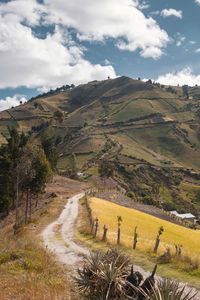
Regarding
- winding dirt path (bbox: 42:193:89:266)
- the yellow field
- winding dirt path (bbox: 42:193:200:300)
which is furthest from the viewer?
the yellow field

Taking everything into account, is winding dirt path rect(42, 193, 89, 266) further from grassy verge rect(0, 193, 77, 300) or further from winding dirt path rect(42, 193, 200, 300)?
grassy verge rect(0, 193, 77, 300)

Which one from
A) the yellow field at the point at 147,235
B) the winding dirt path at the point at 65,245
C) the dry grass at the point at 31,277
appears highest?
the dry grass at the point at 31,277

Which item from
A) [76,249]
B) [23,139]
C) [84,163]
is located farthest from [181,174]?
[76,249]

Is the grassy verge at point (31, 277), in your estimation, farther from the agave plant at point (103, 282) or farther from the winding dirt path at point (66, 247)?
the winding dirt path at point (66, 247)

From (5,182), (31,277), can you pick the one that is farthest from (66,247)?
(5,182)

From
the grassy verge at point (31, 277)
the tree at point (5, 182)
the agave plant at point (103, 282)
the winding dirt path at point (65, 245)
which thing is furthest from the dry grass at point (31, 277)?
the tree at point (5, 182)

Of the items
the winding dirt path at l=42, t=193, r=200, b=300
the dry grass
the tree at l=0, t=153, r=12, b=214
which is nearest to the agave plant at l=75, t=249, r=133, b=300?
the dry grass

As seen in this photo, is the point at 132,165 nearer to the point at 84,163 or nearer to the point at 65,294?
the point at 84,163

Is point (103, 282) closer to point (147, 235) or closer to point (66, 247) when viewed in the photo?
point (66, 247)

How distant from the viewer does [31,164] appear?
3881cm

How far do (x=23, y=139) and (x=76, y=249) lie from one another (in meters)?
52.6

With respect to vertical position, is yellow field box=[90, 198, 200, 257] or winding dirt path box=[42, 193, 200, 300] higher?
winding dirt path box=[42, 193, 200, 300]

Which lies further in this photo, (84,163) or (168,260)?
(84,163)

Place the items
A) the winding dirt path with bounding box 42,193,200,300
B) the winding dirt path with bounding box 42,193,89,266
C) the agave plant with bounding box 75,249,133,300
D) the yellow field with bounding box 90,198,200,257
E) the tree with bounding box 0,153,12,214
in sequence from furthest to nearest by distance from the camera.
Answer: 1. the tree with bounding box 0,153,12,214
2. the yellow field with bounding box 90,198,200,257
3. the winding dirt path with bounding box 42,193,89,266
4. the winding dirt path with bounding box 42,193,200,300
5. the agave plant with bounding box 75,249,133,300
